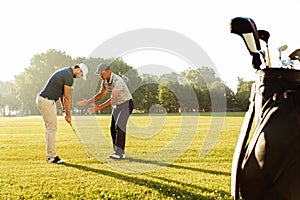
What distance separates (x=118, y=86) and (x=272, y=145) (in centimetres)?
709

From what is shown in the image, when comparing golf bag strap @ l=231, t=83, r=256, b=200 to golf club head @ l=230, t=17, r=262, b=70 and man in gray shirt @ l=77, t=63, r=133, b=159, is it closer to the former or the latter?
golf club head @ l=230, t=17, r=262, b=70

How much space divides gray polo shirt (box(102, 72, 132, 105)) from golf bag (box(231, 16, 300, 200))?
686 centimetres

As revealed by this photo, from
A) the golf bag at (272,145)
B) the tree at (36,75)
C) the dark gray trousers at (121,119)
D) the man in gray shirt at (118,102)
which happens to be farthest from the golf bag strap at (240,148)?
the tree at (36,75)

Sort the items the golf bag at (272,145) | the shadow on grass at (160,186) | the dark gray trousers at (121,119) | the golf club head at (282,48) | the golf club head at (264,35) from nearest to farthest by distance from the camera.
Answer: the golf bag at (272,145)
the golf club head at (264,35)
the golf club head at (282,48)
the shadow on grass at (160,186)
the dark gray trousers at (121,119)

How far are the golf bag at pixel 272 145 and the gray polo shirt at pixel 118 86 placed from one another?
6.86m

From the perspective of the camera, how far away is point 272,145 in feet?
6.38

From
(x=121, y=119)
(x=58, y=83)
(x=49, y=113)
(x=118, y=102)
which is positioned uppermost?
(x=58, y=83)

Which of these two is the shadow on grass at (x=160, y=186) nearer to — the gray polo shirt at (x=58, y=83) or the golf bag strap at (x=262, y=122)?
the gray polo shirt at (x=58, y=83)

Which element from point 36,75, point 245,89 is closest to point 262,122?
point 245,89

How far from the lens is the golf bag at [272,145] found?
1.92 m

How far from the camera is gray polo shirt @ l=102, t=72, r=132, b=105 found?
8.94 m

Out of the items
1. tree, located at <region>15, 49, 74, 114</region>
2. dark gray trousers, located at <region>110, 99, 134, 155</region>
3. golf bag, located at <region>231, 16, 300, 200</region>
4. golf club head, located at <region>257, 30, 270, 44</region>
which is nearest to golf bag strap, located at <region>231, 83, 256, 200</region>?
golf bag, located at <region>231, 16, 300, 200</region>

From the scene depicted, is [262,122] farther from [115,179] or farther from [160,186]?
[115,179]

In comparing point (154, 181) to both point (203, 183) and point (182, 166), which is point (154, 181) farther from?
point (182, 166)
